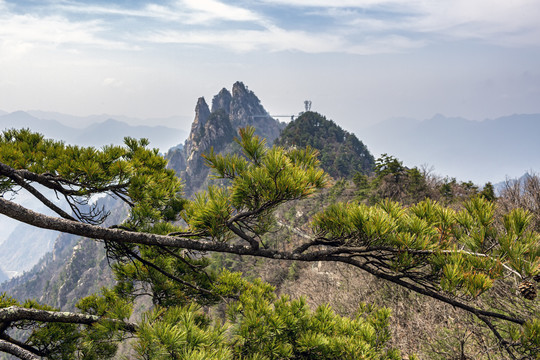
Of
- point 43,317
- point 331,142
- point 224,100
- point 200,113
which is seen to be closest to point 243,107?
point 224,100

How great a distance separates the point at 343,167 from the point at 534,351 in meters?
78.6

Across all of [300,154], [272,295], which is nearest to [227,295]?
[272,295]

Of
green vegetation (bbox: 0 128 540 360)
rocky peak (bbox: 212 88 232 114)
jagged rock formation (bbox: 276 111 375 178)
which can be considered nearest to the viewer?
green vegetation (bbox: 0 128 540 360)

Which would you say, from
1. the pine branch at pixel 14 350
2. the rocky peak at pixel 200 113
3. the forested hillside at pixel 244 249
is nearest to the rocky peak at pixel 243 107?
the rocky peak at pixel 200 113

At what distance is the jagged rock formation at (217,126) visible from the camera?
124062 mm

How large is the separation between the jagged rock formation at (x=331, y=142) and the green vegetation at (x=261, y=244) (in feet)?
248

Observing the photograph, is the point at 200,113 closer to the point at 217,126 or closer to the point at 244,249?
the point at 217,126

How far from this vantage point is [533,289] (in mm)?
1574

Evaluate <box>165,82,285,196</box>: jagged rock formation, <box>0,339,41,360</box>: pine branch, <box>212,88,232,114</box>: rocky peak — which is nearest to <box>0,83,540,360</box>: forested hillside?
<box>0,339,41,360</box>: pine branch

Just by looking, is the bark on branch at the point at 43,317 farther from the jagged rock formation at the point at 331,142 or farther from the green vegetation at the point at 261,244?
the jagged rock formation at the point at 331,142

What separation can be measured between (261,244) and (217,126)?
12668 cm

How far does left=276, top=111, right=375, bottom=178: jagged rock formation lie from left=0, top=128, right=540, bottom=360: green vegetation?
7572cm

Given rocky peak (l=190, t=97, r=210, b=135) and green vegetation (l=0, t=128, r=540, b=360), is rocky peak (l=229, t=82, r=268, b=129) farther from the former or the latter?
green vegetation (l=0, t=128, r=540, b=360)

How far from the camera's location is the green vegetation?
1.80 m
